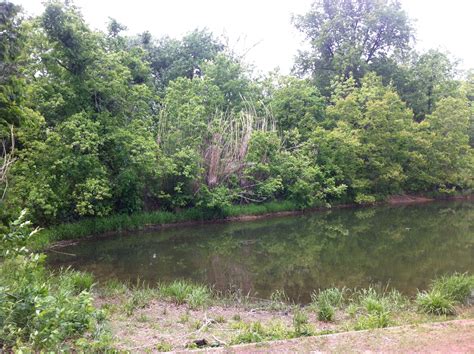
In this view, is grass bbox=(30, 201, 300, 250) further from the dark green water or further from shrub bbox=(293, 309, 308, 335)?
shrub bbox=(293, 309, 308, 335)

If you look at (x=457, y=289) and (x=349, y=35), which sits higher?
(x=349, y=35)

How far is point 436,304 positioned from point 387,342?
246 centimetres

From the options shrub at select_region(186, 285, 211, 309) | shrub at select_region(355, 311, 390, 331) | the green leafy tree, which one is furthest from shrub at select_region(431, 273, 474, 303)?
the green leafy tree

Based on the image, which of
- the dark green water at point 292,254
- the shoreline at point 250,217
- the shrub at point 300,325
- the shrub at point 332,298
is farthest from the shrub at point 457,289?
the shoreline at point 250,217

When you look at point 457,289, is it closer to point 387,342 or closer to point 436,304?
point 436,304

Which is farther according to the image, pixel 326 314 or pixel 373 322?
pixel 326 314

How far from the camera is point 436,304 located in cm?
646

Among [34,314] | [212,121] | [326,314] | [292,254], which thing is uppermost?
[212,121]

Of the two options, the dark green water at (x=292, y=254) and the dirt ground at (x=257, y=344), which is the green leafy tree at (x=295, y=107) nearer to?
the dark green water at (x=292, y=254)

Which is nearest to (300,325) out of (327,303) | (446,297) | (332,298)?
(327,303)

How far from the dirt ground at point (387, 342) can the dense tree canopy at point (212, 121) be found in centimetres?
421

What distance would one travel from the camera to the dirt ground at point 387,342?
4.30 metres

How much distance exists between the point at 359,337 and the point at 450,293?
3.24 meters

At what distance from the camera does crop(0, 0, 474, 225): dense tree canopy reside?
13.6m
